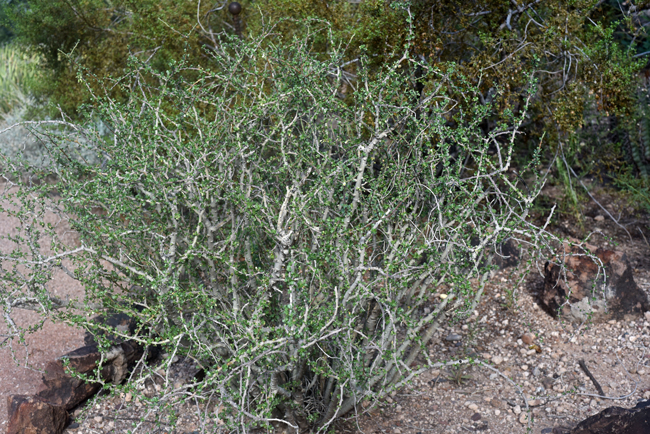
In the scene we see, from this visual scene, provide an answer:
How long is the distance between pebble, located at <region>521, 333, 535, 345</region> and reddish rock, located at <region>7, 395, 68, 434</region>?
9.08 ft

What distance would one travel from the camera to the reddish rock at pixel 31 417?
2.96m

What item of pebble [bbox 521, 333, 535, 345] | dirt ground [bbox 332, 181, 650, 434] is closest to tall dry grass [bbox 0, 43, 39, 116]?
dirt ground [bbox 332, 181, 650, 434]

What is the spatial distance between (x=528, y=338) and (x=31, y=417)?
289 centimetres

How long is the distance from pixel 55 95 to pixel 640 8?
5482mm

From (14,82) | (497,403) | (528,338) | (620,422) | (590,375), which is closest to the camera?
(620,422)

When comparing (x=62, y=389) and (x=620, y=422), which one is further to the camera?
(x=62, y=389)

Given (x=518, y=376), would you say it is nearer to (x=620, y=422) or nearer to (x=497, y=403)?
(x=497, y=403)

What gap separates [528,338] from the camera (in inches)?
144

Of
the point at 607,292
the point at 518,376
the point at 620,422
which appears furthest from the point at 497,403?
the point at 607,292

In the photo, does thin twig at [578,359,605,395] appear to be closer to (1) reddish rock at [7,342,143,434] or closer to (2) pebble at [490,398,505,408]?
(2) pebble at [490,398,505,408]

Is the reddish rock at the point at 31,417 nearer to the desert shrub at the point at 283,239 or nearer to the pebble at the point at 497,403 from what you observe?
the desert shrub at the point at 283,239

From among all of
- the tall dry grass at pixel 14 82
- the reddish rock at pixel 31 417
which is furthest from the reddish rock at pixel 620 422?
the tall dry grass at pixel 14 82

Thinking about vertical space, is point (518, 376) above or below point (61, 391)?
below

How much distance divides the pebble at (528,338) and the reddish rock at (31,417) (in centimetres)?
277
